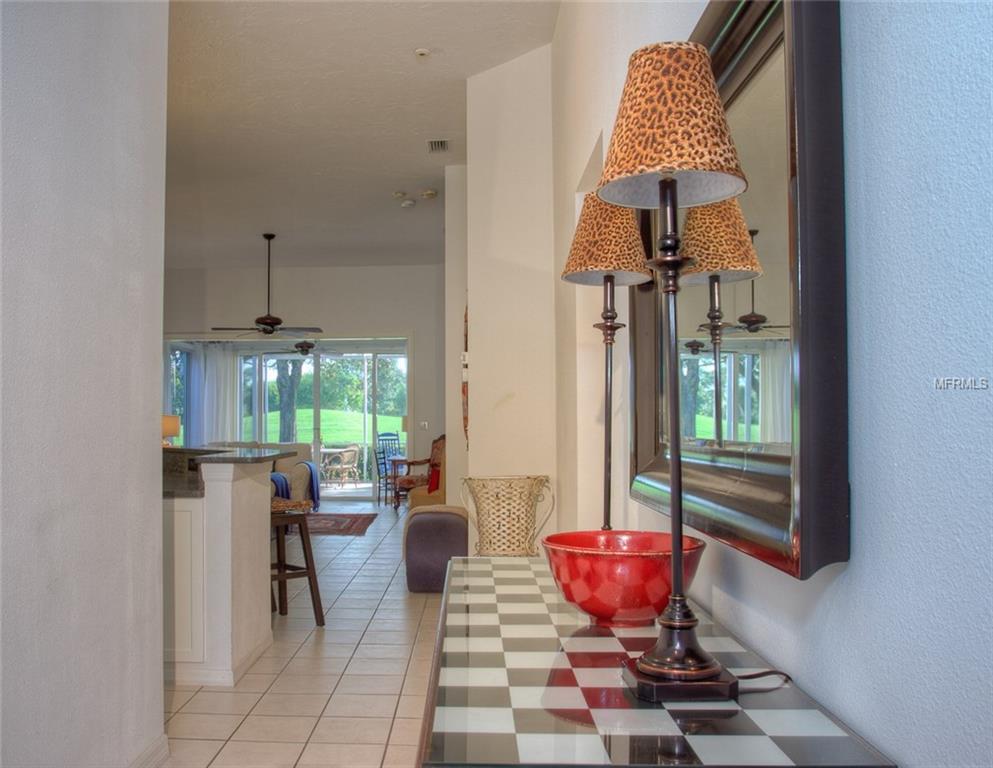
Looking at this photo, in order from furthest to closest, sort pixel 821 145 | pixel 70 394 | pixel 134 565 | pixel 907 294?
pixel 134 565
pixel 70 394
pixel 821 145
pixel 907 294

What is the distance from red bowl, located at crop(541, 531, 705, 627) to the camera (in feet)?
4.06

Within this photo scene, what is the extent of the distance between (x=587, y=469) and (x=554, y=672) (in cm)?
229

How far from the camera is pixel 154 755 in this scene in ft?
8.50

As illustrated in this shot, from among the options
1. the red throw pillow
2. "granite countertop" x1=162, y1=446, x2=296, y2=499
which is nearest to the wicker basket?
"granite countertop" x1=162, y1=446, x2=296, y2=499

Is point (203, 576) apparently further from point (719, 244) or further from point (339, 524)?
point (339, 524)

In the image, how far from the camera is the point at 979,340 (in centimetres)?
70

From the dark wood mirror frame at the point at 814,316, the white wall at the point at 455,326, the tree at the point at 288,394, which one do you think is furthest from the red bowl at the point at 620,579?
the tree at the point at 288,394

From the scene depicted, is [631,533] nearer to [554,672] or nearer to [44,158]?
[554,672]

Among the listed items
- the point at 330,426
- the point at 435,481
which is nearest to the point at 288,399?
the point at 330,426

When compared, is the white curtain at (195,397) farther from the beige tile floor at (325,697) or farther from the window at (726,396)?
the window at (726,396)

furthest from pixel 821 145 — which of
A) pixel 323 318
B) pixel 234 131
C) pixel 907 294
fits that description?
pixel 323 318

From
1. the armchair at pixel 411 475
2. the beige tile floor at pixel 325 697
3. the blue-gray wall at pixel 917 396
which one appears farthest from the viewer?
the armchair at pixel 411 475

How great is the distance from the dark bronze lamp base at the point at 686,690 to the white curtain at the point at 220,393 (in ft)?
38.4

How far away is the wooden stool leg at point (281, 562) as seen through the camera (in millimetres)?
4594
